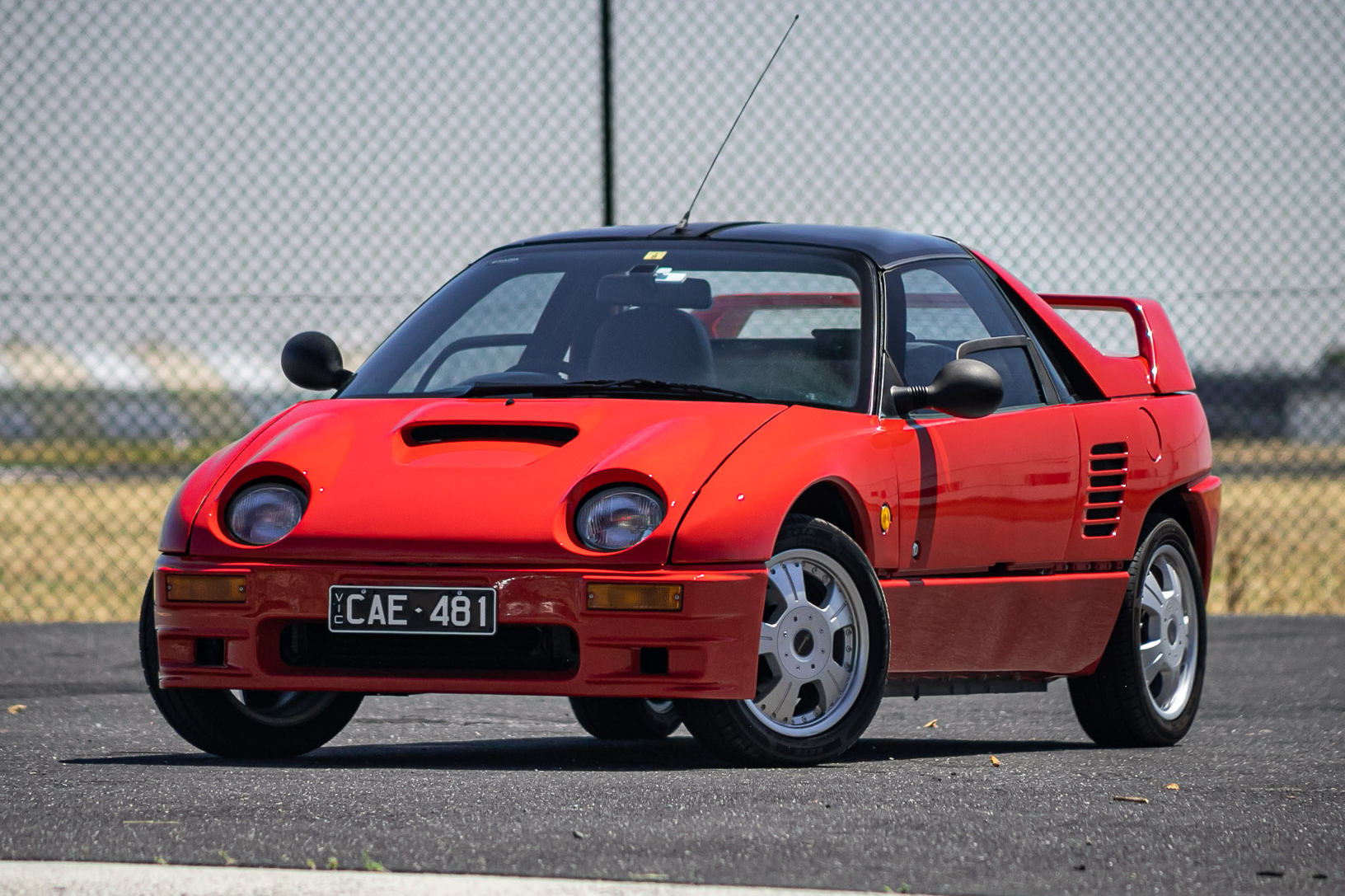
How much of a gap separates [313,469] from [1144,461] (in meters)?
2.77

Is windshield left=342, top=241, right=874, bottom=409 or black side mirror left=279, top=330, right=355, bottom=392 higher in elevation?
windshield left=342, top=241, right=874, bottom=409

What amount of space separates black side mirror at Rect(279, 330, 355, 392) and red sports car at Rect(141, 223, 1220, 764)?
1 centimetres

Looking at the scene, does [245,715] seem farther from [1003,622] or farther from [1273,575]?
[1273,575]

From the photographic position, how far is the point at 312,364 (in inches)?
256

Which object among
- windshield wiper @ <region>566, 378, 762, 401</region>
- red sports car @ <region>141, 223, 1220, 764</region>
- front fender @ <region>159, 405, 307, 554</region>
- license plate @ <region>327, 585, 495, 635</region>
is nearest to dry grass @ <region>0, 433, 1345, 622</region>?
red sports car @ <region>141, 223, 1220, 764</region>

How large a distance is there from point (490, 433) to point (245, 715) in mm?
1006

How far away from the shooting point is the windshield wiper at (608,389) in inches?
229

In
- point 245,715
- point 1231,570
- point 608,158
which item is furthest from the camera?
point 1231,570

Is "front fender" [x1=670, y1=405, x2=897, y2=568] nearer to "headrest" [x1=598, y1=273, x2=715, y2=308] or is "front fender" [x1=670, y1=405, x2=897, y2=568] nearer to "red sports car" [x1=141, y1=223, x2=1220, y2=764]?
"red sports car" [x1=141, y1=223, x2=1220, y2=764]

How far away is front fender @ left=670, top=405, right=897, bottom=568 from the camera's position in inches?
203

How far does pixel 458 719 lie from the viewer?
747cm

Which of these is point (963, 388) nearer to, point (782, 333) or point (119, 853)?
point (782, 333)

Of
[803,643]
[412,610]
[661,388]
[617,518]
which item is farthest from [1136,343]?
[412,610]

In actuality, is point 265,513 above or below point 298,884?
above
